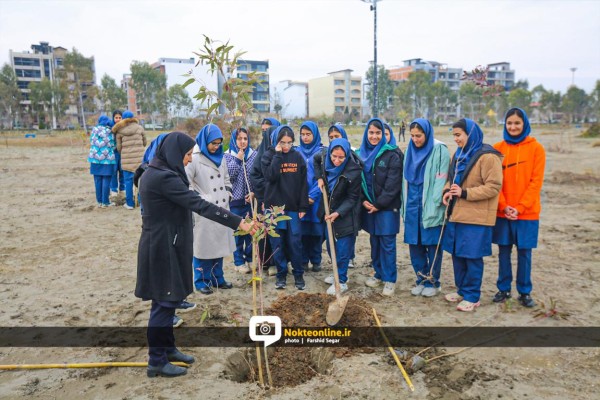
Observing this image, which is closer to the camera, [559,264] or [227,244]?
[227,244]

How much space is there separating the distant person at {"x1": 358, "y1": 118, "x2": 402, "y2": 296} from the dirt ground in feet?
1.37

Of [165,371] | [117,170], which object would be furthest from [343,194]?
[117,170]

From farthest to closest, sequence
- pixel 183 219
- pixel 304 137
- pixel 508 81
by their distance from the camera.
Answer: pixel 508 81, pixel 304 137, pixel 183 219

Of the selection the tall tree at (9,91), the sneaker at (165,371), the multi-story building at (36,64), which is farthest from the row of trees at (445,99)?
the sneaker at (165,371)

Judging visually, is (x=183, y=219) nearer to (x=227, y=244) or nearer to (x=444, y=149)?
(x=227, y=244)

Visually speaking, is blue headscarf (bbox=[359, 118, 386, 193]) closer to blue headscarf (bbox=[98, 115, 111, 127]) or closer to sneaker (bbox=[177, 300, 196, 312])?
sneaker (bbox=[177, 300, 196, 312])

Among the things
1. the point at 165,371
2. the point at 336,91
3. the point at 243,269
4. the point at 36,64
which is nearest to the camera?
the point at 165,371

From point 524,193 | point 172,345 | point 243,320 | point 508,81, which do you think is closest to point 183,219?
point 172,345

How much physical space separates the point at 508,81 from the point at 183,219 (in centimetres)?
10743

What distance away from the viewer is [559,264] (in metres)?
5.35

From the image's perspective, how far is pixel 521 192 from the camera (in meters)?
3.97

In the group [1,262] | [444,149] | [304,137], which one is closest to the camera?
[444,149]

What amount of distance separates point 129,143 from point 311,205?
4993mm

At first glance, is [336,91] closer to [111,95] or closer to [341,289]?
[111,95]
